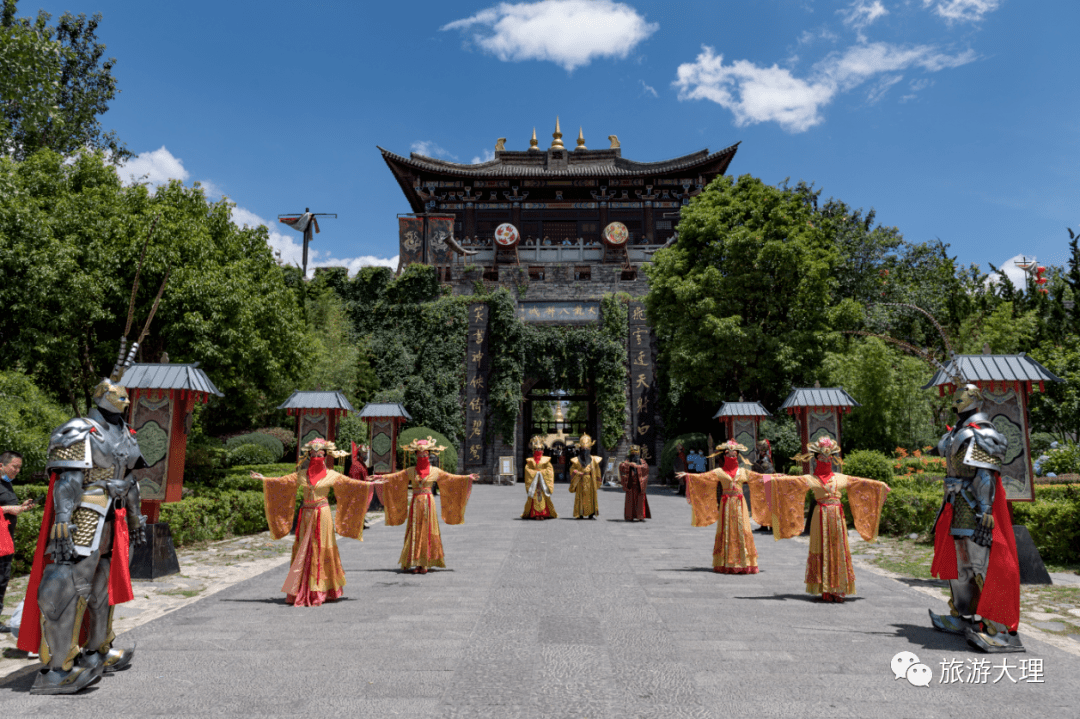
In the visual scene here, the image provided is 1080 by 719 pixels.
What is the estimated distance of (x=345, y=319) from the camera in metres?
26.5

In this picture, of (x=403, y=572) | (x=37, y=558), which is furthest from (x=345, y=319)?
(x=37, y=558)

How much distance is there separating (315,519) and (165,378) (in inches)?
155

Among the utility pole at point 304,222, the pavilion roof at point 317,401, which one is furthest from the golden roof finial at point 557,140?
the pavilion roof at point 317,401

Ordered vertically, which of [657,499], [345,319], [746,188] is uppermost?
[746,188]

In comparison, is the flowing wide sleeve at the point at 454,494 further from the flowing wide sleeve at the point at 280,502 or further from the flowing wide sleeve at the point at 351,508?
the flowing wide sleeve at the point at 280,502

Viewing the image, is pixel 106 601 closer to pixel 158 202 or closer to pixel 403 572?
pixel 403 572

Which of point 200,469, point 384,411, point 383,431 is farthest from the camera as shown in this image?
point 383,431

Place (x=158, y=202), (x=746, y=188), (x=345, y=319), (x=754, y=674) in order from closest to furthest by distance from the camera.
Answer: (x=754, y=674)
(x=158, y=202)
(x=746, y=188)
(x=345, y=319)

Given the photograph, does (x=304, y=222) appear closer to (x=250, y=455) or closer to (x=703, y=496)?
(x=250, y=455)

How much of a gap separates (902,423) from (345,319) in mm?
20488

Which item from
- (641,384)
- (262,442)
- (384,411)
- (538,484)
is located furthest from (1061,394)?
(262,442)

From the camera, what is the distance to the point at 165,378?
8.75 m

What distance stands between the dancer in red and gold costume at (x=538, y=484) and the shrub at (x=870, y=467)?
225 inches

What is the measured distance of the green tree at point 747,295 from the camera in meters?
18.6
